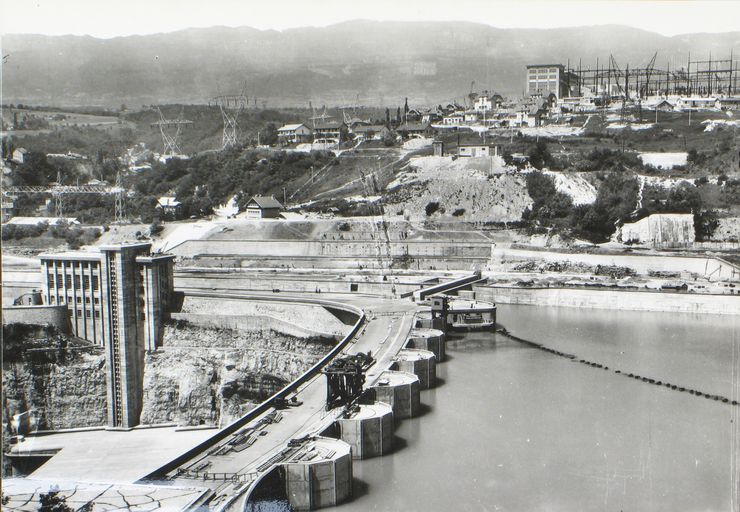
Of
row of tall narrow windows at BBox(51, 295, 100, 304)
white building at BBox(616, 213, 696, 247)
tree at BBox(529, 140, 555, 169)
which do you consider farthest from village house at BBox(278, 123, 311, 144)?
row of tall narrow windows at BBox(51, 295, 100, 304)

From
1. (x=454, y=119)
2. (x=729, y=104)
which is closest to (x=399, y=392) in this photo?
(x=454, y=119)

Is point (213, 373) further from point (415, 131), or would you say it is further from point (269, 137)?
point (269, 137)

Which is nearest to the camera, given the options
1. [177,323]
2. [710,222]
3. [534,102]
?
[177,323]

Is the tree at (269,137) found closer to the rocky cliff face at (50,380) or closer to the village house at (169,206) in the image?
the village house at (169,206)

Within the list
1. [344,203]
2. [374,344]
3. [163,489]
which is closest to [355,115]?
[344,203]

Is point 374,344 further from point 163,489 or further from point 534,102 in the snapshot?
point 534,102

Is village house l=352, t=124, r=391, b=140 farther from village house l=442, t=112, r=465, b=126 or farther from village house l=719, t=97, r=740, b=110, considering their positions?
village house l=719, t=97, r=740, b=110
